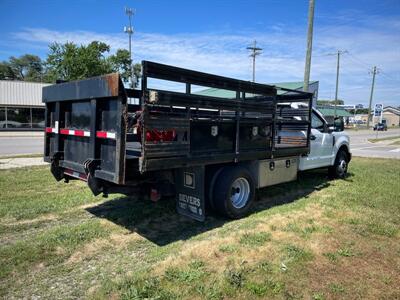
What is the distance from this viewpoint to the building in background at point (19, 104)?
106 feet

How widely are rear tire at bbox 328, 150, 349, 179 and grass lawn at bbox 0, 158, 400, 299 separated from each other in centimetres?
221

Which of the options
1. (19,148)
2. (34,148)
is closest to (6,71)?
(19,148)

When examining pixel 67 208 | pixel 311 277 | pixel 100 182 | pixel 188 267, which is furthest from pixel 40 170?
pixel 311 277

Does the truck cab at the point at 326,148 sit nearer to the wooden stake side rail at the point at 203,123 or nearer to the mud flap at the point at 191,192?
the wooden stake side rail at the point at 203,123

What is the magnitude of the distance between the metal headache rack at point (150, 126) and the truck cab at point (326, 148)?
227cm

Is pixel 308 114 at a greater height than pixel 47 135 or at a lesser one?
greater

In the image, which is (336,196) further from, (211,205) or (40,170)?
(40,170)

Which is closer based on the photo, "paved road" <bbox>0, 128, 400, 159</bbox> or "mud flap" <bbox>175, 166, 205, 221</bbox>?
"mud flap" <bbox>175, 166, 205, 221</bbox>

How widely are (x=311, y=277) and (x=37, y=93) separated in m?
35.2

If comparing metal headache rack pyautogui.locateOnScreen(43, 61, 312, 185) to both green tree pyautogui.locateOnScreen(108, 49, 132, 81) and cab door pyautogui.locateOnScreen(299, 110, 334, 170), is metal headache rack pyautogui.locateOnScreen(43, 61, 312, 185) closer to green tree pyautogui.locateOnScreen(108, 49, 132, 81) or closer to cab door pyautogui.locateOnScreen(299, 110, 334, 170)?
cab door pyautogui.locateOnScreen(299, 110, 334, 170)

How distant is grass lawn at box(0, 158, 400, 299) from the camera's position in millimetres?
3521

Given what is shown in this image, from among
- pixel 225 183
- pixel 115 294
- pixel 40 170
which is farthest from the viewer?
pixel 40 170

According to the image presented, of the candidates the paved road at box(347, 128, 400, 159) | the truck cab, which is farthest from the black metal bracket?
the paved road at box(347, 128, 400, 159)

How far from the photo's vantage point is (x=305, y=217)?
19.5 feet
